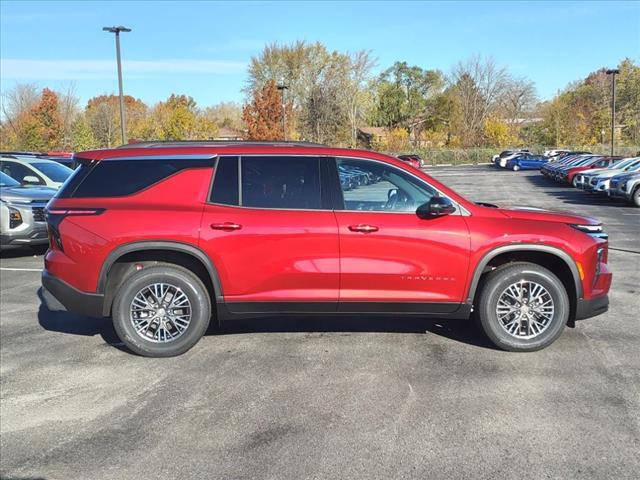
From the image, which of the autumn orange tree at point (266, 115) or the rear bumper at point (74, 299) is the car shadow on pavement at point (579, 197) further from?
the autumn orange tree at point (266, 115)

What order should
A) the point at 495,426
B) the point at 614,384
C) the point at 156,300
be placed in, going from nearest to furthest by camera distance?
1. the point at 495,426
2. the point at 614,384
3. the point at 156,300

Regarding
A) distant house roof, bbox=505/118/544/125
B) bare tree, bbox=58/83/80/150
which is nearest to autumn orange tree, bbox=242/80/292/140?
bare tree, bbox=58/83/80/150

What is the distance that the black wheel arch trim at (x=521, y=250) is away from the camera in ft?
16.1

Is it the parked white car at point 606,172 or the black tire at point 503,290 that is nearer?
the black tire at point 503,290

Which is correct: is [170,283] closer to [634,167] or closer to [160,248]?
[160,248]

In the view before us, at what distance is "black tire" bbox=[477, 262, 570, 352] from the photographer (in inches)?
196

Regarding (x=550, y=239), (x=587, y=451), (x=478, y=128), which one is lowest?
(x=587, y=451)

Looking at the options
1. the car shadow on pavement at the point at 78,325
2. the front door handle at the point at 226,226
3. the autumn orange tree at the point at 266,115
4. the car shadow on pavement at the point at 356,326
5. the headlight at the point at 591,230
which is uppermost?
the autumn orange tree at the point at 266,115

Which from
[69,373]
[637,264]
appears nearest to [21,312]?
[69,373]

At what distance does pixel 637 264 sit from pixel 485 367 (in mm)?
5743

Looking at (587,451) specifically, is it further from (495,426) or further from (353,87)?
(353,87)

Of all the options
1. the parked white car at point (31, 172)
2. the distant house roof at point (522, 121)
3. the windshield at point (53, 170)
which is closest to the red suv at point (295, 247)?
the parked white car at point (31, 172)

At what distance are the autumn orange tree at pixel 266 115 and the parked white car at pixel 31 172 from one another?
111 ft

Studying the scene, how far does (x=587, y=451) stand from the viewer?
339cm
